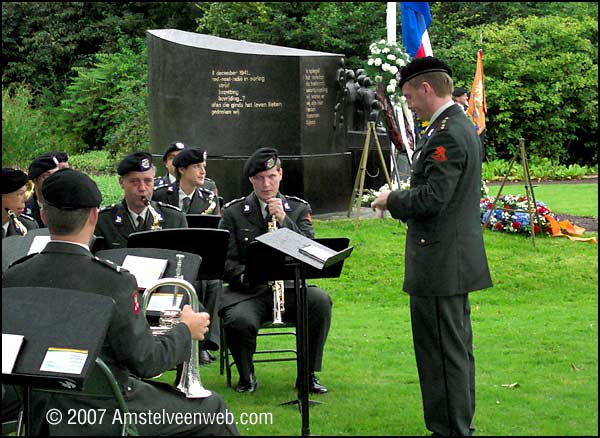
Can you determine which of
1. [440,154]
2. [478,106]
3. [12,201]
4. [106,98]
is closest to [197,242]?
[440,154]

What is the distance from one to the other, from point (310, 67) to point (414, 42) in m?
1.71

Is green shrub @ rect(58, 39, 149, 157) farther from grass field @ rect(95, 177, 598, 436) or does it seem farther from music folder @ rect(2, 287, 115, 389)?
music folder @ rect(2, 287, 115, 389)

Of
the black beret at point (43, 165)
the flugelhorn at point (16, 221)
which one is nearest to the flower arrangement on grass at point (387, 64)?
the black beret at point (43, 165)

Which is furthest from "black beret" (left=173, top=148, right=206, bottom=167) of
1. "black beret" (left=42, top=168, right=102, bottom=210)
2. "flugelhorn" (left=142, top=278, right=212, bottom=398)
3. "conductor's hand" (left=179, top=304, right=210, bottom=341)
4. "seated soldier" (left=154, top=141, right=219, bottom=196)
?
"black beret" (left=42, top=168, right=102, bottom=210)

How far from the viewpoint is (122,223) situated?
782 centimetres

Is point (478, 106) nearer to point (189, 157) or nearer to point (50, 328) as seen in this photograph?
point (189, 157)

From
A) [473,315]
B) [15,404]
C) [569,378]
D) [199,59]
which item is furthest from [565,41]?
[15,404]

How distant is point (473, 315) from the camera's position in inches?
410

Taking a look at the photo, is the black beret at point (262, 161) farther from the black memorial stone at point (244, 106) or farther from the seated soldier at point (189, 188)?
the black memorial stone at point (244, 106)

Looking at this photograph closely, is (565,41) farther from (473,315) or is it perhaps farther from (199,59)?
(473,315)

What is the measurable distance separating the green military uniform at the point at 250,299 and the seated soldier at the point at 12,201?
5.22 ft

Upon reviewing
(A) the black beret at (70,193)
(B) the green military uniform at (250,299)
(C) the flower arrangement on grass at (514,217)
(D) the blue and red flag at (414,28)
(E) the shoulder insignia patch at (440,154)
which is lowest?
(C) the flower arrangement on grass at (514,217)

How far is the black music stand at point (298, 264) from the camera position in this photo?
19.5ft

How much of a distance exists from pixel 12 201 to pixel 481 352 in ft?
13.7
